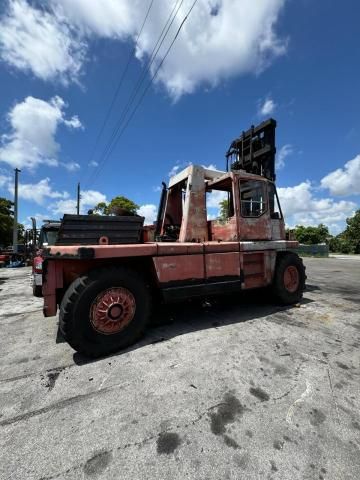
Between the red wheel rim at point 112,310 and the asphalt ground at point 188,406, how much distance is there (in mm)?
418

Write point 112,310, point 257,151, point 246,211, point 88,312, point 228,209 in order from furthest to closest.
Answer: point 257,151 → point 228,209 → point 246,211 → point 112,310 → point 88,312

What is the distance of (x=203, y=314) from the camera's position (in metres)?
5.18

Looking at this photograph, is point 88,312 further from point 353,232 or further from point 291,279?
point 353,232

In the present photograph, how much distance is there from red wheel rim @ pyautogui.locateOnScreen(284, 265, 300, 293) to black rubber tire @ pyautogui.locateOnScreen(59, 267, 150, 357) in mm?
3479

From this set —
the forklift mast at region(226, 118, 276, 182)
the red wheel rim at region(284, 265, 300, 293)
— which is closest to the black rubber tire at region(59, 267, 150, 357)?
the red wheel rim at region(284, 265, 300, 293)

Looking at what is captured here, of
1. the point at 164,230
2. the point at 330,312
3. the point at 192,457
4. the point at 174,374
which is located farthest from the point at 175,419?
the point at 330,312

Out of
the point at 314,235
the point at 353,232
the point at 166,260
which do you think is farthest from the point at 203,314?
the point at 314,235

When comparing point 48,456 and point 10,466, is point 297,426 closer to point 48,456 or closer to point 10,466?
point 48,456

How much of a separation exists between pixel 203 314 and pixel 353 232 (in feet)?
140

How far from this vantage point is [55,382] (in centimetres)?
285

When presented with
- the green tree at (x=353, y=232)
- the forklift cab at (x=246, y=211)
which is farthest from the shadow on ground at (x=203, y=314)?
the green tree at (x=353, y=232)

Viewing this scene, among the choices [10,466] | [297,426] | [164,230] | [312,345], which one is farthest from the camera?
[164,230]

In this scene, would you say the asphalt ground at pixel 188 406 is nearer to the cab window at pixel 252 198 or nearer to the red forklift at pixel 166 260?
the red forklift at pixel 166 260

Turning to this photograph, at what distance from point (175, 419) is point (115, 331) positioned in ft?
5.51
